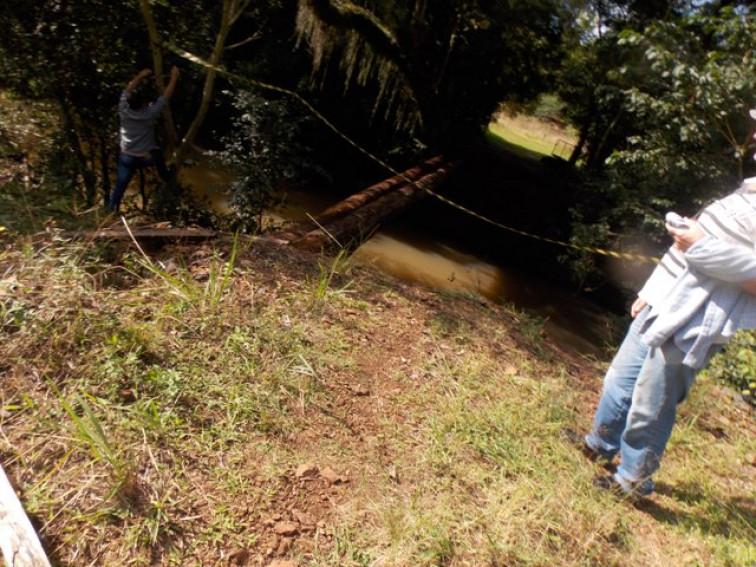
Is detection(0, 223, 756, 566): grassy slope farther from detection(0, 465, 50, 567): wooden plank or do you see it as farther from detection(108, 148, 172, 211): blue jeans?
detection(108, 148, 172, 211): blue jeans

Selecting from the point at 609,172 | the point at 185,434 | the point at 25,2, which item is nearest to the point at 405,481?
the point at 185,434

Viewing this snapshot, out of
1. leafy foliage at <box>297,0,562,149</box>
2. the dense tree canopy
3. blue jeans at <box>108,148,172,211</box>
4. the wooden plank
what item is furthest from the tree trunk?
the wooden plank

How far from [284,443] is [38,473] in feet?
3.16

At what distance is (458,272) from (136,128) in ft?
20.4

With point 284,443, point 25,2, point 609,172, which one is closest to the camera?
point 284,443

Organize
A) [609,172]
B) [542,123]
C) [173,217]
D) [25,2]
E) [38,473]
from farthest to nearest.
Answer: [542,123], [609,172], [173,217], [25,2], [38,473]

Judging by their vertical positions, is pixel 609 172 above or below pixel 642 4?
below

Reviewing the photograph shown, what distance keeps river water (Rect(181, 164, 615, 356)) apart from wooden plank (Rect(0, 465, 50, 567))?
616cm

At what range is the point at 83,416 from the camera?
2.07 m

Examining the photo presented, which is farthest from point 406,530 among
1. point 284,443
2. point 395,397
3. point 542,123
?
point 542,123

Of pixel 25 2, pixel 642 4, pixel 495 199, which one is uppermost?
pixel 642 4

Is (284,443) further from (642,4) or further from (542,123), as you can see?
(542,123)

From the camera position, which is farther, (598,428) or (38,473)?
(598,428)

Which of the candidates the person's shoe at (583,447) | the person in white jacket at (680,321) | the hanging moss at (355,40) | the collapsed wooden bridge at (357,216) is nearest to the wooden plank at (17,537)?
the person in white jacket at (680,321)
